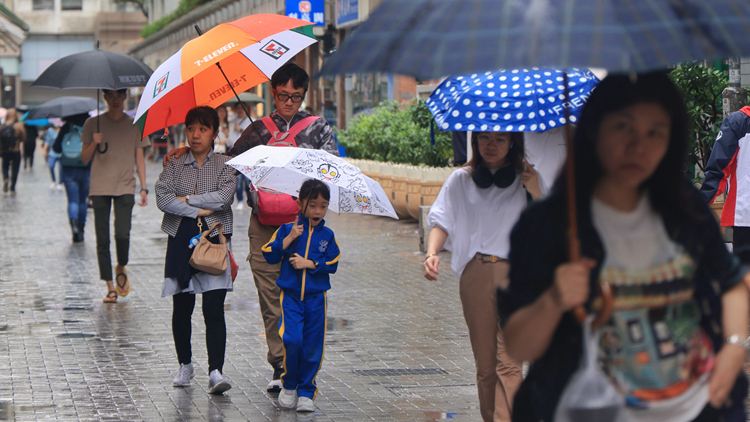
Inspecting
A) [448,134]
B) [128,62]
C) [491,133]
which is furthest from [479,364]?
[448,134]

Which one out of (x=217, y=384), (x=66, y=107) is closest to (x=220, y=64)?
(x=217, y=384)

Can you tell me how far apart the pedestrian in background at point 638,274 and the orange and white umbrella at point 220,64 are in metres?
3.46

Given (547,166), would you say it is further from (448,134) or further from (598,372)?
(448,134)

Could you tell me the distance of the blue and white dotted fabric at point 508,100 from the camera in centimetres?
452

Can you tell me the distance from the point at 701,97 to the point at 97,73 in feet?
20.2

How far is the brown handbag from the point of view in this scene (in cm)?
591

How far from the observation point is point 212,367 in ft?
20.0

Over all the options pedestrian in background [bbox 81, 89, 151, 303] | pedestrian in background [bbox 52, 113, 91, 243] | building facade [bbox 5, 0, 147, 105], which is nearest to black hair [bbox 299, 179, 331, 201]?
pedestrian in background [bbox 81, 89, 151, 303]

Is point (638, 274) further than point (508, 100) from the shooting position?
No

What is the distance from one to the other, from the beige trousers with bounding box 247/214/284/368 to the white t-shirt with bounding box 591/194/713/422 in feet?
12.5

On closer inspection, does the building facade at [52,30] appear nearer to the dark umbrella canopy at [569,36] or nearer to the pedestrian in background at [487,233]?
the pedestrian in background at [487,233]

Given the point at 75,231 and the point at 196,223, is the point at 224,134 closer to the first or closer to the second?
the point at 75,231

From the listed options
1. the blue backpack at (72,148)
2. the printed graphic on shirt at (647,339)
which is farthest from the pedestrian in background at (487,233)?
the blue backpack at (72,148)

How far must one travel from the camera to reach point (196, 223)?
241 inches
